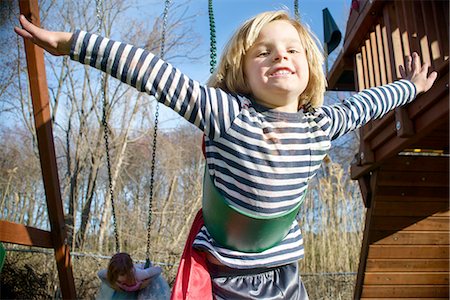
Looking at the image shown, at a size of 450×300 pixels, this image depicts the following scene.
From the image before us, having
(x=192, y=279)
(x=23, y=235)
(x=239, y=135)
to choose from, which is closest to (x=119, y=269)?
(x=23, y=235)

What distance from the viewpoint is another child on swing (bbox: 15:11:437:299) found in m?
0.97

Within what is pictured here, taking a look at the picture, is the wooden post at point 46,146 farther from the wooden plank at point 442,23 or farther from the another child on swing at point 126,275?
the wooden plank at point 442,23

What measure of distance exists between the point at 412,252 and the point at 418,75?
266 cm

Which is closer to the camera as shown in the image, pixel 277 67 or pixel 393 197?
pixel 277 67

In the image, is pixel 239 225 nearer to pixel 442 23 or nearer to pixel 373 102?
pixel 373 102

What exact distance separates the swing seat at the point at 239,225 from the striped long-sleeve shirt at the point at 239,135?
1 cm

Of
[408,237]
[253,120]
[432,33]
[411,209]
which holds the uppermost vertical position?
[432,33]

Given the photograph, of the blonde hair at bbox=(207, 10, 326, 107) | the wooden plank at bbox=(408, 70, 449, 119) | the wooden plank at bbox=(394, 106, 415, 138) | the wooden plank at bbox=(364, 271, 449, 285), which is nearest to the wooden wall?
the wooden plank at bbox=(364, 271, 449, 285)

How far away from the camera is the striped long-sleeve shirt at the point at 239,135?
37.8 inches

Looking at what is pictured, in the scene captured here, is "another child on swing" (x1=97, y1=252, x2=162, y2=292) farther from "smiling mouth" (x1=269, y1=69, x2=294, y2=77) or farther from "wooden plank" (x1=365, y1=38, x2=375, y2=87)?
"wooden plank" (x1=365, y1=38, x2=375, y2=87)

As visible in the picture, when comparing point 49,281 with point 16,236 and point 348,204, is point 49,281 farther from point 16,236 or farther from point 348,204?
point 348,204

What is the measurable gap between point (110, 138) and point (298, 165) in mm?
6685

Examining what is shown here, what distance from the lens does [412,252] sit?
3.73 metres

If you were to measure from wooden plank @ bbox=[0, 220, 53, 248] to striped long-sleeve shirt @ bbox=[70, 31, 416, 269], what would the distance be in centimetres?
174
